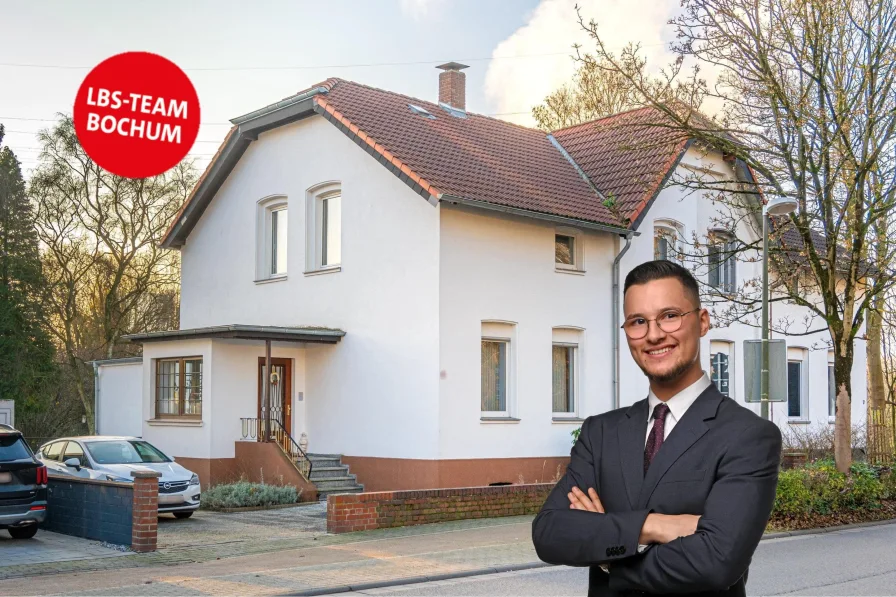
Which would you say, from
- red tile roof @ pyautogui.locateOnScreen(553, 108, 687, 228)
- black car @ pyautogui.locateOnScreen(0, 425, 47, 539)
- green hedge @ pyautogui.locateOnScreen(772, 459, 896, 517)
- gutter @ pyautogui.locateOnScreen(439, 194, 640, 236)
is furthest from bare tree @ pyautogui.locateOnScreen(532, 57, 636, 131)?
black car @ pyautogui.locateOnScreen(0, 425, 47, 539)

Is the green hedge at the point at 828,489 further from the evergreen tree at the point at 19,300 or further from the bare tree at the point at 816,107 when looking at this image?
the evergreen tree at the point at 19,300

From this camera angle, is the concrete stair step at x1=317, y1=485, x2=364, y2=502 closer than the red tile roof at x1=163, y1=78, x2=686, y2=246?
Yes

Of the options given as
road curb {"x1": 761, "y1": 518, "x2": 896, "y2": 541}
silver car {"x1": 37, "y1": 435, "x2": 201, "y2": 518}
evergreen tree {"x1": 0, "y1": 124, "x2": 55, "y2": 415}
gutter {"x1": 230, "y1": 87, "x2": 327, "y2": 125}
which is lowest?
road curb {"x1": 761, "y1": 518, "x2": 896, "y2": 541}

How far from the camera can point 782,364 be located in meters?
16.7

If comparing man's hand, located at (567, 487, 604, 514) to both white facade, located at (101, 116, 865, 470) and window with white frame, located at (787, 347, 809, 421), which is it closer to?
white facade, located at (101, 116, 865, 470)

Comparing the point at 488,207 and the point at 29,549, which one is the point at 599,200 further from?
the point at 29,549

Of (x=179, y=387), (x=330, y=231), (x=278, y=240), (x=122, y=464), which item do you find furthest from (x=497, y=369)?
(x=122, y=464)

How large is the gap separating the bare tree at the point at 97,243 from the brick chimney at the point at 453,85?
14.7 metres

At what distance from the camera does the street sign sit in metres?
16.5

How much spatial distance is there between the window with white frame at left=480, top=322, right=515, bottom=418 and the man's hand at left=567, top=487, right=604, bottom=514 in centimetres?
1814

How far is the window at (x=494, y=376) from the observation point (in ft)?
71.4

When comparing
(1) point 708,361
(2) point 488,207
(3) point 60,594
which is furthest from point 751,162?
(3) point 60,594

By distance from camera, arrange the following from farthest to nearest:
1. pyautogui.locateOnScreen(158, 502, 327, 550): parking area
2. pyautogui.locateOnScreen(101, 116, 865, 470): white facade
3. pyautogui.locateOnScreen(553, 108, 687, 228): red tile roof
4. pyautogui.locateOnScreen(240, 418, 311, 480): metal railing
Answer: pyautogui.locateOnScreen(553, 108, 687, 228): red tile roof → pyautogui.locateOnScreen(240, 418, 311, 480): metal railing → pyautogui.locateOnScreen(101, 116, 865, 470): white facade → pyautogui.locateOnScreen(158, 502, 327, 550): parking area

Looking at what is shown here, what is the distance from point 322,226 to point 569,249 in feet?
18.7
